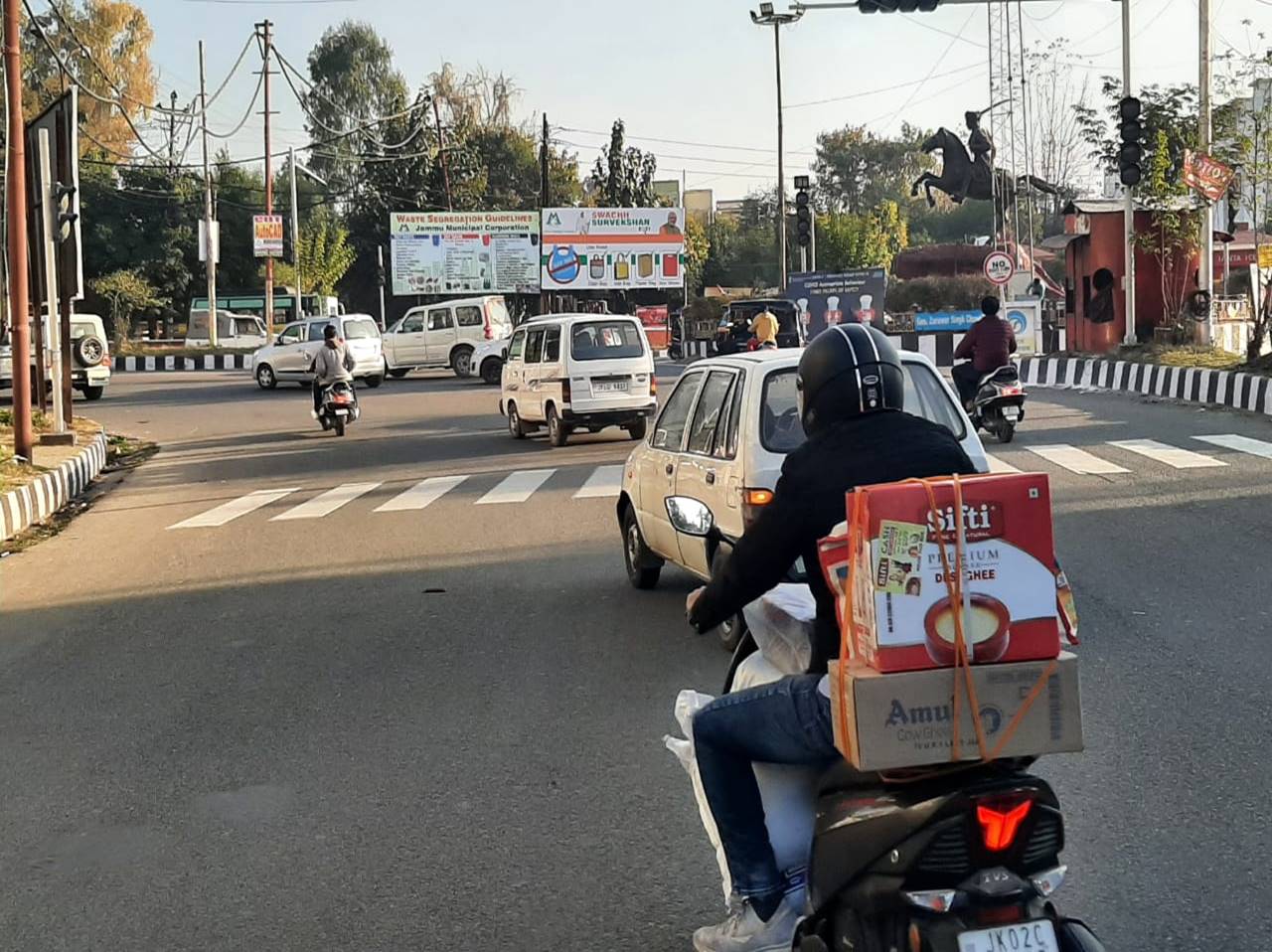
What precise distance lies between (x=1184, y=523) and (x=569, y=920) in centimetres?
806

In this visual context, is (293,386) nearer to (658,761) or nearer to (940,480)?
(658,761)

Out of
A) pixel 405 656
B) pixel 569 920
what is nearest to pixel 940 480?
pixel 569 920

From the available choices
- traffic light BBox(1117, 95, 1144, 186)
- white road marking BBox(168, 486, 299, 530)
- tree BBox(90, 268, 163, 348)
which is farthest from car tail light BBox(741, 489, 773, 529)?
tree BBox(90, 268, 163, 348)

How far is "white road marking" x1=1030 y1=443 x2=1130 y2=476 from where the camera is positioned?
571 inches

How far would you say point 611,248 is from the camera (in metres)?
53.0

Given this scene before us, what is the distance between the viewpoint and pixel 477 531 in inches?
497

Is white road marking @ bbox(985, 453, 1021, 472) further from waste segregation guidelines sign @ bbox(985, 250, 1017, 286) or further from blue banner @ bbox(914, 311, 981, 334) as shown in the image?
blue banner @ bbox(914, 311, 981, 334)

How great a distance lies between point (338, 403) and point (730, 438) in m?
15.6

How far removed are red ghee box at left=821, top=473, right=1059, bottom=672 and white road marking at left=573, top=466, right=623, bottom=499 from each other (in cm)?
1082

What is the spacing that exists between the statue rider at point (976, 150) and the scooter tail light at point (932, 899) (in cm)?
5427

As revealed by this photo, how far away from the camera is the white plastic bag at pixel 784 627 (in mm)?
3635

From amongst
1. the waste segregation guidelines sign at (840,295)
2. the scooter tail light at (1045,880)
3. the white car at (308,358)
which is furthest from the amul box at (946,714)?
the waste segregation guidelines sign at (840,295)

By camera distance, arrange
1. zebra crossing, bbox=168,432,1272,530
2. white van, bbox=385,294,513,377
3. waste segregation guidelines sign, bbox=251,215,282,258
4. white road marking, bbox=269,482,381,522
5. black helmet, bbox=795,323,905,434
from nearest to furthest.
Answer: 1. black helmet, bbox=795,323,905,434
2. white road marking, bbox=269,482,381,522
3. zebra crossing, bbox=168,432,1272,530
4. white van, bbox=385,294,513,377
5. waste segregation guidelines sign, bbox=251,215,282,258

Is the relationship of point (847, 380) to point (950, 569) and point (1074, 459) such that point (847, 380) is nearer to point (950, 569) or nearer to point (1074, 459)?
point (950, 569)
